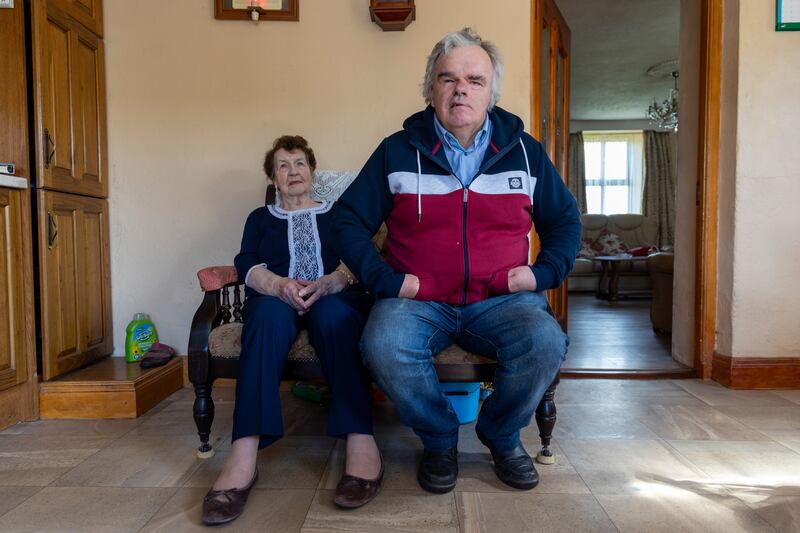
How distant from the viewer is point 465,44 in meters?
1.48

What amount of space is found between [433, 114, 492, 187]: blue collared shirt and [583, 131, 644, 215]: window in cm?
787

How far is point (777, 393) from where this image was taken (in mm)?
2268

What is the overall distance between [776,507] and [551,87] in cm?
219

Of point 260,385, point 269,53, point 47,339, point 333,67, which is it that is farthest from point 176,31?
point 260,385

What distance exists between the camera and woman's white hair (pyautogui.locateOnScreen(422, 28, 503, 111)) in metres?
1.48

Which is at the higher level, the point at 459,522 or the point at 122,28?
the point at 122,28

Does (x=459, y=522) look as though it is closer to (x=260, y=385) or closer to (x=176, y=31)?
(x=260, y=385)

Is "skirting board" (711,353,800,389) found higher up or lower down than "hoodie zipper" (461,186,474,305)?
lower down

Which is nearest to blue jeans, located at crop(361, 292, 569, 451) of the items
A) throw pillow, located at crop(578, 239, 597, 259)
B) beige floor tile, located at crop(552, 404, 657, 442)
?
beige floor tile, located at crop(552, 404, 657, 442)

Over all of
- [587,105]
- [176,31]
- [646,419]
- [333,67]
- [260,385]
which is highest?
[587,105]

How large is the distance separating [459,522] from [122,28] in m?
2.38

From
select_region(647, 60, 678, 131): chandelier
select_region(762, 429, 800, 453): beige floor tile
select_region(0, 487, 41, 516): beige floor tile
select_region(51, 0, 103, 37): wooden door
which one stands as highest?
select_region(647, 60, 678, 131): chandelier

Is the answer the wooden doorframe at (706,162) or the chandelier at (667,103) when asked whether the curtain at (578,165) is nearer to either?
the chandelier at (667,103)

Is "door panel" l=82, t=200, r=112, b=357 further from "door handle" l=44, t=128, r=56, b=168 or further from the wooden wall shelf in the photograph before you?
the wooden wall shelf
